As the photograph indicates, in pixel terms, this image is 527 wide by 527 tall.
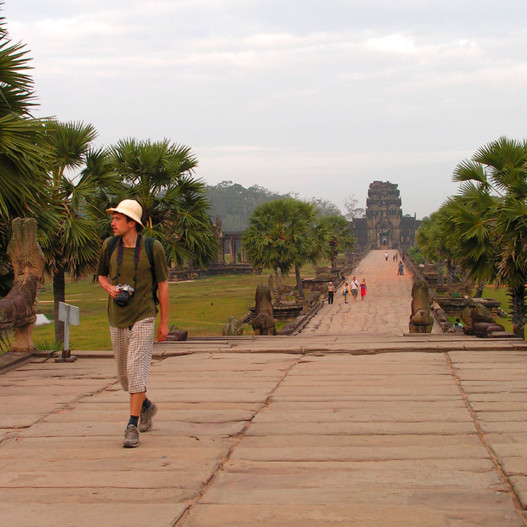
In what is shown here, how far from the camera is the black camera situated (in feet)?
14.8

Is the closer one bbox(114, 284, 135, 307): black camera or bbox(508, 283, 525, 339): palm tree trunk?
bbox(114, 284, 135, 307): black camera

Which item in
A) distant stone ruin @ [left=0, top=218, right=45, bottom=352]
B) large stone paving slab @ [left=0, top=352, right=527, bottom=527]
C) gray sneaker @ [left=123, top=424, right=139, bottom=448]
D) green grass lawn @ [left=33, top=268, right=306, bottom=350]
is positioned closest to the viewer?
large stone paving slab @ [left=0, top=352, right=527, bottom=527]

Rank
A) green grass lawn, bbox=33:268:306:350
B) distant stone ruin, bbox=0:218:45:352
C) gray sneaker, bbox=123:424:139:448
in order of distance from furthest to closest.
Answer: green grass lawn, bbox=33:268:306:350, distant stone ruin, bbox=0:218:45:352, gray sneaker, bbox=123:424:139:448

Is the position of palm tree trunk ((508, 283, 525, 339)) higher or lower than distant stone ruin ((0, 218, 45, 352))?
lower

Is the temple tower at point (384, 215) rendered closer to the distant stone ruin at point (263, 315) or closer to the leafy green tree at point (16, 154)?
the distant stone ruin at point (263, 315)

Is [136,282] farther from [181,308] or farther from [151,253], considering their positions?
[181,308]

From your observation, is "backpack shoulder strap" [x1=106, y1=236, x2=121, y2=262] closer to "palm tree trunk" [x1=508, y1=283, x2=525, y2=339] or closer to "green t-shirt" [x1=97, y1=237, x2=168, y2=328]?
"green t-shirt" [x1=97, y1=237, x2=168, y2=328]

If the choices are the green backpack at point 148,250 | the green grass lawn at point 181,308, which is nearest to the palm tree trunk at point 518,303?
the green grass lawn at point 181,308

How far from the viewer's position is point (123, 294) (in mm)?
4508

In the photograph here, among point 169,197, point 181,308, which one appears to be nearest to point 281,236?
point 181,308

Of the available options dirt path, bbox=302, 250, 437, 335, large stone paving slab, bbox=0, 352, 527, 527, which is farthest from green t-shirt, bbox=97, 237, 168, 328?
dirt path, bbox=302, 250, 437, 335

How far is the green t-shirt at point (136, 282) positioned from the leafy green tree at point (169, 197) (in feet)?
43.3

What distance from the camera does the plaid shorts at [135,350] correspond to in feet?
14.7

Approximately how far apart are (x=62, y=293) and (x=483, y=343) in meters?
11.9
